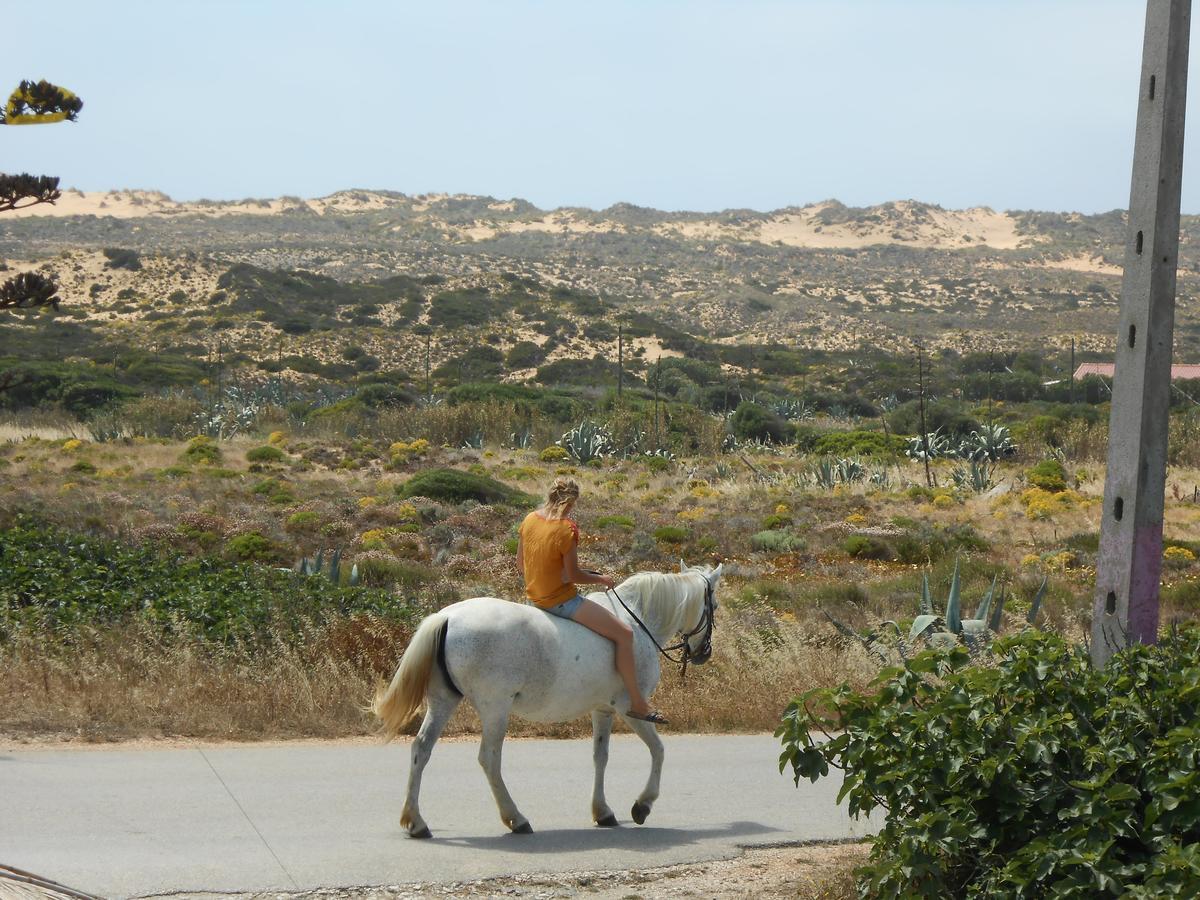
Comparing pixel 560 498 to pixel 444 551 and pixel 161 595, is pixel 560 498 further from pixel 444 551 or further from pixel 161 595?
pixel 444 551

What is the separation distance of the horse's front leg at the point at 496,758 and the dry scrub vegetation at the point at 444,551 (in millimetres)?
2888

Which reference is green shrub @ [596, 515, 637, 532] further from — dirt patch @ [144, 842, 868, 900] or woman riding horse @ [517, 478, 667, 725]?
dirt patch @ [144, 842, 868, 900]

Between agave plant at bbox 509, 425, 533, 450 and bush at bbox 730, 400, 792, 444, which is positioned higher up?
bush at bbox 730, 400, 792, 444

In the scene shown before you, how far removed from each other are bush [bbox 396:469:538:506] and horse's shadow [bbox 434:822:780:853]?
19.2 m

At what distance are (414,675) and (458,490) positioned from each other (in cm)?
2046

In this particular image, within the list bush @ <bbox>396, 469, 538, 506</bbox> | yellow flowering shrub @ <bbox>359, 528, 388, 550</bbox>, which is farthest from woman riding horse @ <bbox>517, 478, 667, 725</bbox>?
bush @ <bbox>396, 469, 538, 506</bbox>

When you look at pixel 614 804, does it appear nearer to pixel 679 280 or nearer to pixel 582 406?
pixel 582 406

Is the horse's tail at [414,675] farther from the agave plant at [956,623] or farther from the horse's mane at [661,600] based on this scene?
the agave plant at [956,623]

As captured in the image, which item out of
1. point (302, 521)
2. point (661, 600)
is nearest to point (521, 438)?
point (302, 521)

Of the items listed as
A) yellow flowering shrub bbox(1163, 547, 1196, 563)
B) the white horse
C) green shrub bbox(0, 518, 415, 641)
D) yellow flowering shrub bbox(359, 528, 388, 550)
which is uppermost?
the white horse

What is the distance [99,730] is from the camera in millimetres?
9539

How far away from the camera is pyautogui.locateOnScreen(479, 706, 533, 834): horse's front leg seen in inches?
296

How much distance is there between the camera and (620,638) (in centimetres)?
793

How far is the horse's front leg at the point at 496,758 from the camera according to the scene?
752 cm
